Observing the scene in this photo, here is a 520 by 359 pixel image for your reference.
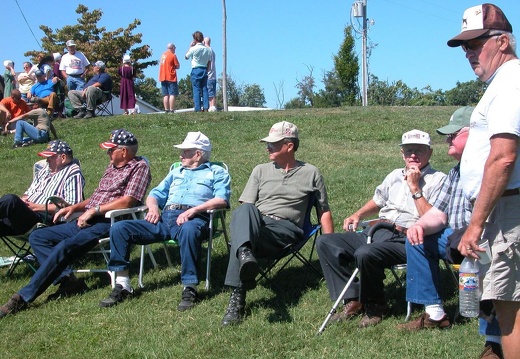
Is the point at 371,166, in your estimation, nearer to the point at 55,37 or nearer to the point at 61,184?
the point at 61,184

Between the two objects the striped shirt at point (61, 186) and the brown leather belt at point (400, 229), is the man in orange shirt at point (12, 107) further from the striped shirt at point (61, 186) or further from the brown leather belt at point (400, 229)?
the brown leather belt at point (400, 229)

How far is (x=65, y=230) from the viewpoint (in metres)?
5.95

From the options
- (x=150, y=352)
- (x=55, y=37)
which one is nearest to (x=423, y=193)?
(x=150, y=352)

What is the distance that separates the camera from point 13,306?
532 centimetres

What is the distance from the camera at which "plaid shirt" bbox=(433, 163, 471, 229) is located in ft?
13.6

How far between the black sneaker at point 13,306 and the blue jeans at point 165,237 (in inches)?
29.8

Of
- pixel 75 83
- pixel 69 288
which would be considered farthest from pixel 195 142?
pixel 75 83

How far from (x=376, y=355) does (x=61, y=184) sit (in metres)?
3.85

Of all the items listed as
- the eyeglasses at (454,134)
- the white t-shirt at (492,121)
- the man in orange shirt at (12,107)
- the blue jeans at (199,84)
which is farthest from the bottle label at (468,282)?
the man in orange shirt at (12,107)

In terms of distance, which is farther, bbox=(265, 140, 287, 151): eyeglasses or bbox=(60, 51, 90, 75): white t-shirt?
bbox=(60, 51, 90, 75): white t-shirt

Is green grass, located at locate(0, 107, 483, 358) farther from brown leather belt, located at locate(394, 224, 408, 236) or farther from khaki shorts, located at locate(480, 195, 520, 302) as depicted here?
khaki shorts, located at locate(480, 195, 520, 302)

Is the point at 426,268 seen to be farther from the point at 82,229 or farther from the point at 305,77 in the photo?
the point at 305,77

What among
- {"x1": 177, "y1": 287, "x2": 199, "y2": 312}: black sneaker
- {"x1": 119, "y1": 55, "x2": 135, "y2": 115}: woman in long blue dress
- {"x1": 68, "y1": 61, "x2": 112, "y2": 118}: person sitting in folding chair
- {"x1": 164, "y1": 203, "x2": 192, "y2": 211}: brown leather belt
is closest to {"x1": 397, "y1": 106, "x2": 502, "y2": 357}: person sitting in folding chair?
{"x1": 177, "y1": 287, "x2": 199, "y2": 312}: black sneaker

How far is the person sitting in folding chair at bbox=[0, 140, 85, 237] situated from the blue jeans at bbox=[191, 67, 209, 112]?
31.9 ft
